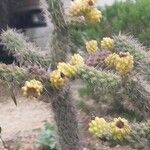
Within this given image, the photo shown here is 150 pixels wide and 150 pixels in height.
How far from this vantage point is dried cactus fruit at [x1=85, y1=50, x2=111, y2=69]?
3994 millimetres

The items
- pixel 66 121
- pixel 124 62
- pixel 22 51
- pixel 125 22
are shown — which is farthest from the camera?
pixel 125 22

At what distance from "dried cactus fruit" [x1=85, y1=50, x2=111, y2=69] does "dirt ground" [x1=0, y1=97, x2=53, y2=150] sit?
7.85ft

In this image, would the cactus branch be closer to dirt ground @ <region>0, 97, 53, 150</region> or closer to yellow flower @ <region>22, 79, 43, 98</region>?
yellow flower @ <region>22, 79, 43, 98</region>

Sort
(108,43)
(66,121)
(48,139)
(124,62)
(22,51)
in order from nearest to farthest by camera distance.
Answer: (124,62), (108,43), (22,51), (66,121), (48,139)

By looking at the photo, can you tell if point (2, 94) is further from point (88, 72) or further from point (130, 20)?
point (88, 72)

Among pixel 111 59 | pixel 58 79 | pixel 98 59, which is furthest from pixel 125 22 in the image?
→ pixel 58 79

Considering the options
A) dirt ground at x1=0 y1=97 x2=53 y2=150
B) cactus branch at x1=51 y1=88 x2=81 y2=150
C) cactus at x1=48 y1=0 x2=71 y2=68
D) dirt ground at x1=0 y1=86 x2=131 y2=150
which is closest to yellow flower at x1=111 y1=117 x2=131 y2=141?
cactus branch at x1=51 y1=88 x2=81 y2=150

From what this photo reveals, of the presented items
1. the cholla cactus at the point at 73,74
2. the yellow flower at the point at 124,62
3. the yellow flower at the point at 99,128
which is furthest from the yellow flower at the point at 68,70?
the yellow flower at the point at 99,128

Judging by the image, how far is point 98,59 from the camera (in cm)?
402

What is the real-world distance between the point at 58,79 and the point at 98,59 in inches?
14.7

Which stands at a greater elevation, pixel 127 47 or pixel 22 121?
pixel 127 47

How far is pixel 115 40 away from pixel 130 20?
2.52m

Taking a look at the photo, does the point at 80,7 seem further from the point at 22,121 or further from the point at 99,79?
the point at 22,121

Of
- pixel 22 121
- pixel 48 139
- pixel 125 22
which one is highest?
pixel 125 22
